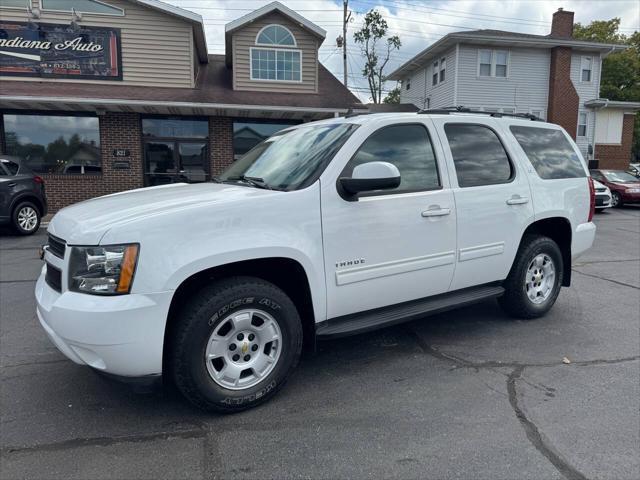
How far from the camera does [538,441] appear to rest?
8.96ft

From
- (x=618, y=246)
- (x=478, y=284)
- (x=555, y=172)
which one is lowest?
(x=618, y=246)

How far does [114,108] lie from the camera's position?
1368 cm

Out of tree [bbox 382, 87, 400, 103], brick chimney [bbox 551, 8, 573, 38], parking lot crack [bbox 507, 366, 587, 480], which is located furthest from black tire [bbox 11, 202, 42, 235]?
tree [bbox 382, 87, 400, 103]

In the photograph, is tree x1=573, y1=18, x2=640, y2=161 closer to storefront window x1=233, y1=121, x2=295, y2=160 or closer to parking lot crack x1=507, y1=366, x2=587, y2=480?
storefront window x1=233, y1=121, x2=295, y2=160

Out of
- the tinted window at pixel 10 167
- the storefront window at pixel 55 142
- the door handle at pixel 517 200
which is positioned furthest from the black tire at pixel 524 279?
the storefront window at pixel 55 142

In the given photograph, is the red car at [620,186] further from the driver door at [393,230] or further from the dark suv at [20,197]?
the dark suv at [20,197]

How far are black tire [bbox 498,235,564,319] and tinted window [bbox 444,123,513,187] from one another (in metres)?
0.74

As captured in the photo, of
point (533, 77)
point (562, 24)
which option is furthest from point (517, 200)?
point (562, 24)

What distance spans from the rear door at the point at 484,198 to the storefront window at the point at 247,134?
37.8ft

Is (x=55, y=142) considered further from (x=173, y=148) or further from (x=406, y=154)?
(x=406, y=154)

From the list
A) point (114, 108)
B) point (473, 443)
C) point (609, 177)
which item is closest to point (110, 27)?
point (114, 108)

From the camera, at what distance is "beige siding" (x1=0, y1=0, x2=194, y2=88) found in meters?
14.2

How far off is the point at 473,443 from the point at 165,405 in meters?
1.93

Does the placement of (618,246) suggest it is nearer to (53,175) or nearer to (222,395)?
(222,395)
